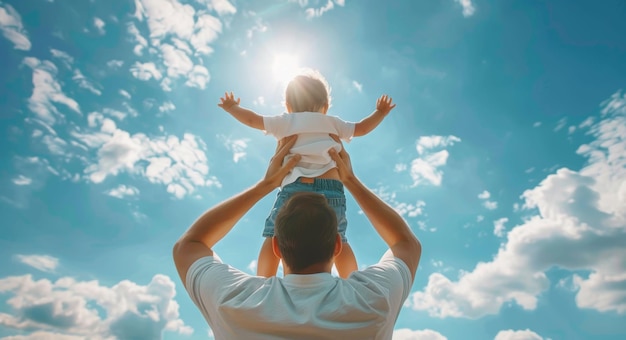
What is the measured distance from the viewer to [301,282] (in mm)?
2543

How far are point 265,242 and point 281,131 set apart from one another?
1.38 m

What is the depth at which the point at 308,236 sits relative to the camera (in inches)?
103

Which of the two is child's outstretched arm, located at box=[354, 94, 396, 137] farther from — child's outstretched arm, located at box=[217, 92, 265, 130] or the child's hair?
child's outstretched arm, located at box=[217, 92, 265, 130]

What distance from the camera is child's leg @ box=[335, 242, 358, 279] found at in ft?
14.3

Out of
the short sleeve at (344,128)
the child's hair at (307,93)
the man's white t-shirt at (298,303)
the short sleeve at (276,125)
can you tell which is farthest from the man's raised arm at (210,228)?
the child's hair at (307,93)

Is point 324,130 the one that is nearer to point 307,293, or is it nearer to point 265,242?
point 265,242

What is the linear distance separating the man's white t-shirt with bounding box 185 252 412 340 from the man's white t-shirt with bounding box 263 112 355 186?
7.10ft

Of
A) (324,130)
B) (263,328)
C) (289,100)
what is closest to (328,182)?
(324,130)

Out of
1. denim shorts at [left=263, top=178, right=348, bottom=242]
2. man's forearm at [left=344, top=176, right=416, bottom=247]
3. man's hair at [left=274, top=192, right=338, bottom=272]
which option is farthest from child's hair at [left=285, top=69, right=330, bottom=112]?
man's hair at [left=274, top=192, right=338, bottom=272]

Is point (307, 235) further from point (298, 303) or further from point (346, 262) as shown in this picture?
point (346, 262)

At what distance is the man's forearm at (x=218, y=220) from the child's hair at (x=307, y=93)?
2.45 metres

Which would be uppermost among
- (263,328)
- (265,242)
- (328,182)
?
(328,182)

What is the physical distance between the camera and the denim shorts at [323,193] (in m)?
4.62

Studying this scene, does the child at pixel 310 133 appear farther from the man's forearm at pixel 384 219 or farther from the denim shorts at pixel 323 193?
the man's forearm at pixel 384 219
